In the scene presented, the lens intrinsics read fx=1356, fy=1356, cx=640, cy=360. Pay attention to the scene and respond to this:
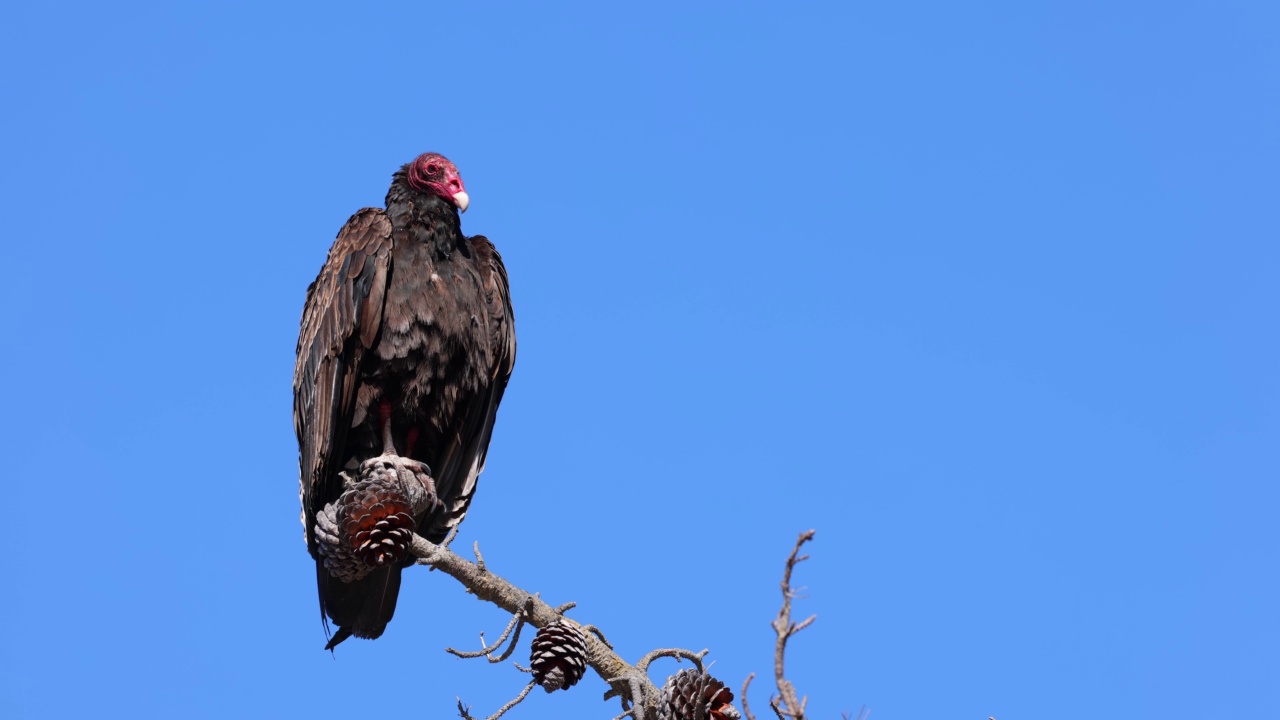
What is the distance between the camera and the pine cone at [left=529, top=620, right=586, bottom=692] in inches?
161

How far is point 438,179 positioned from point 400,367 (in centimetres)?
106

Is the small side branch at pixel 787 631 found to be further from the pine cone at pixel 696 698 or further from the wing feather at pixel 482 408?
the wing feather at pixel 482 408

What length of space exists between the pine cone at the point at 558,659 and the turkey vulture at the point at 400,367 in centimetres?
149

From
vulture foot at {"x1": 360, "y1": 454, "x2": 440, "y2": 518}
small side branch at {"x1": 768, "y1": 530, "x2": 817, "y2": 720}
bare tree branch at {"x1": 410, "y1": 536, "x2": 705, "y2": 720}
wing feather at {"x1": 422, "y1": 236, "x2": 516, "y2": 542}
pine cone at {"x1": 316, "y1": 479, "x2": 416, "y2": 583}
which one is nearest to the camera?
small side branch at {"x1": 768, "y1": 530, "x2": 817, "y2": 720}

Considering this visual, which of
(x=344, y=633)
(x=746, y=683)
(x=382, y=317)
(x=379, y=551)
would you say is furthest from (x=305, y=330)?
(x=746, y=683)

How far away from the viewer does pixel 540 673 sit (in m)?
4.09

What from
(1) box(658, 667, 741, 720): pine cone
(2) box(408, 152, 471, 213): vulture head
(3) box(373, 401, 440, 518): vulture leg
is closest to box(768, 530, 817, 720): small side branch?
(1) box(658, 667, 741, 720): pine cone

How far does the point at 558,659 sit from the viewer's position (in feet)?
13.5

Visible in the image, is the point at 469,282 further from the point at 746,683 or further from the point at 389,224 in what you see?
the point at 746,683

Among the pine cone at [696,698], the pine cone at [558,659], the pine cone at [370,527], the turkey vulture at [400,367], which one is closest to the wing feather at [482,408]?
the turkey vulture at [400,367]

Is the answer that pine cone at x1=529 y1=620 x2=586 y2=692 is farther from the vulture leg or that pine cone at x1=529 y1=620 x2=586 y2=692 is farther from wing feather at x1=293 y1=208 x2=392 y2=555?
wing feather at x1=293 y1=208 x2=392 y2=555

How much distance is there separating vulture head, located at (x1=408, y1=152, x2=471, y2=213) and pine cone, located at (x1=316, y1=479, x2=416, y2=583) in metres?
2.06

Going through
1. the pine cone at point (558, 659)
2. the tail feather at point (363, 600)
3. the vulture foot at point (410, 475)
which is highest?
the vulture foot at point (410, 475)

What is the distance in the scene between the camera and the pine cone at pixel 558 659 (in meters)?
4.10
